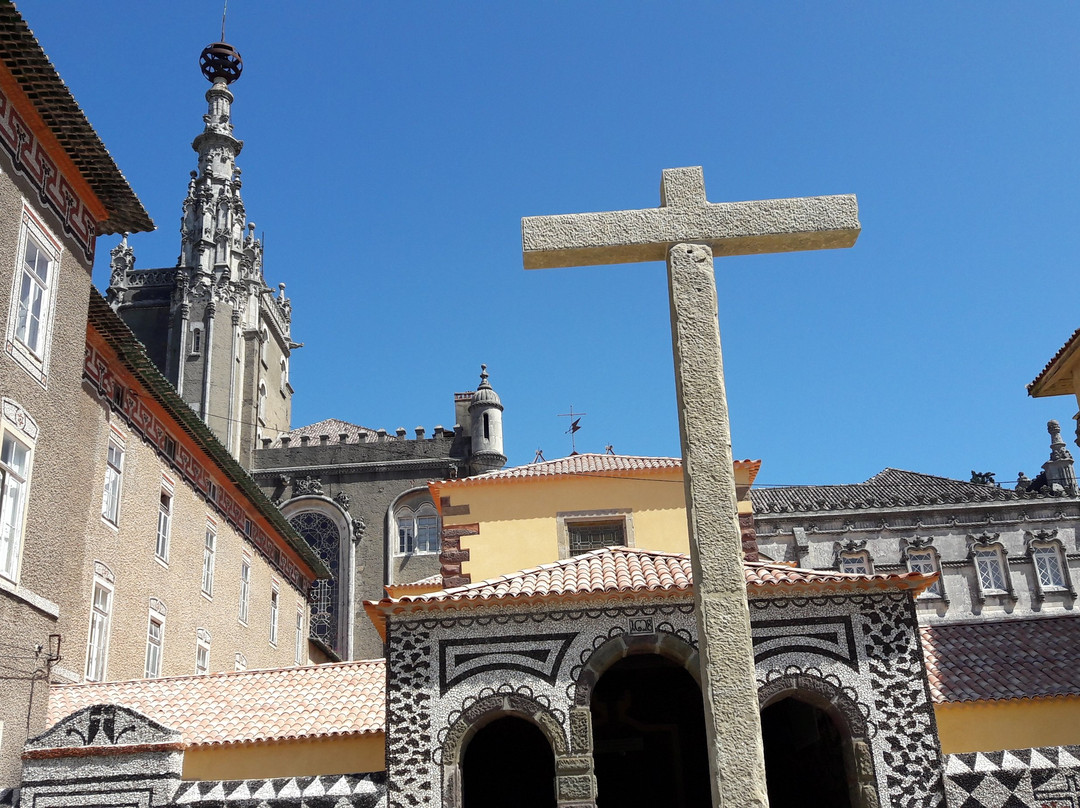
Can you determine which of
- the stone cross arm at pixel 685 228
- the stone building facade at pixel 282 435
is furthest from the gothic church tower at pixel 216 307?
the stone cross arm at pixel 685 228

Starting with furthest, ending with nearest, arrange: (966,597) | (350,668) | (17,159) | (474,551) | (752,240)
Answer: (966,597)
(474,551)
(350,668)
(17,159)
(752,240)

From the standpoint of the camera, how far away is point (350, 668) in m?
15.6

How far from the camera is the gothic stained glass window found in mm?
36250

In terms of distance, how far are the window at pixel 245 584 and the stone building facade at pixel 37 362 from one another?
349 inches

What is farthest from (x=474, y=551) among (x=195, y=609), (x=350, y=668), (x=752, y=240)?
(x=752, y=240)

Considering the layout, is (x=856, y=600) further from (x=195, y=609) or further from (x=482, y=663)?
(x=195, y=609)

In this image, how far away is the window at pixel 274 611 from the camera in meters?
26.9

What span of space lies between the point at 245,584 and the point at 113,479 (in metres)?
7.34

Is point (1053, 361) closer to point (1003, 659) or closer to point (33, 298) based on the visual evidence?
point (1003, 659)

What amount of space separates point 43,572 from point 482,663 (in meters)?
5.71

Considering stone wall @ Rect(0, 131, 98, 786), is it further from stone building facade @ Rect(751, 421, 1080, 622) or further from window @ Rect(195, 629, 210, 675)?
stone building facade @ Rect(751, 421, 1080, 622)

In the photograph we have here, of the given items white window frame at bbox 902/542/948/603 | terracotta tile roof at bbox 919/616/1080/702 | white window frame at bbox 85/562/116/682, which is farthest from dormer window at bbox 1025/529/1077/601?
white window frame at bbox 85/562/116/682

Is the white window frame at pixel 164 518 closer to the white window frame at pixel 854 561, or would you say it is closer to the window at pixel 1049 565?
the white window frame at pixel 854 561

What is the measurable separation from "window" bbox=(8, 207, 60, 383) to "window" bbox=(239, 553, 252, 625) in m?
11.0
